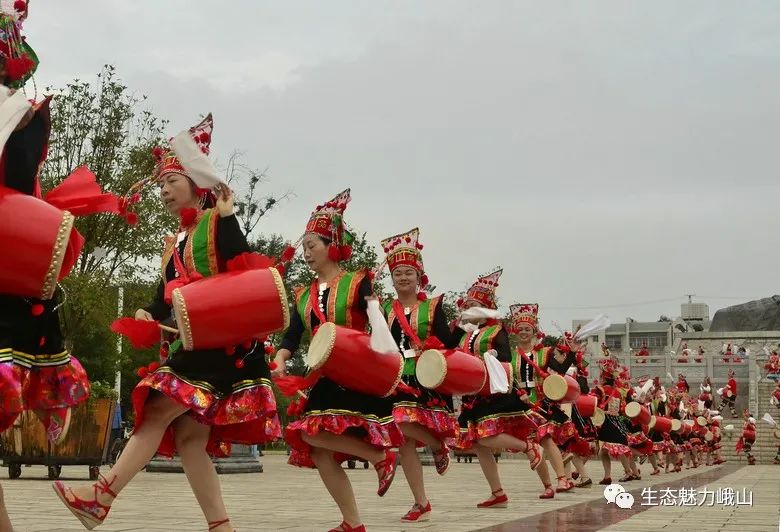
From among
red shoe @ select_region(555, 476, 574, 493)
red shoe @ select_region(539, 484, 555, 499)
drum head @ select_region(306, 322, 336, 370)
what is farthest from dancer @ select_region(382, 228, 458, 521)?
red shoe @ select_region(555, 476, 574, 493)

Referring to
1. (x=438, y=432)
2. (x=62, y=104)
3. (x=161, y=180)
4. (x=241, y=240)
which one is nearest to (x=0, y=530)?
(x=241, y=240)

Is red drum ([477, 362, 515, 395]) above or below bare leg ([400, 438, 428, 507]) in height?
above

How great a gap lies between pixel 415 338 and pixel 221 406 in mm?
3748

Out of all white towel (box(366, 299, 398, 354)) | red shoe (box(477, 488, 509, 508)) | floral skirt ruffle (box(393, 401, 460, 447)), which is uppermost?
white towel (box(366, 299, 398, 354))

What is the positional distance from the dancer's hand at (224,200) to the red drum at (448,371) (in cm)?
337

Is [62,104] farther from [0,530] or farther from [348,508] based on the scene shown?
[0,530]

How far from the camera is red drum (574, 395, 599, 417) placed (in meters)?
15.3

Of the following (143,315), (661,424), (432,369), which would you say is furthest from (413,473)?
(661,424)

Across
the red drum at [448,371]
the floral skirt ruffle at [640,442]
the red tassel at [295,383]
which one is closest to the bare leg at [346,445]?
the red tassel at [295,383]

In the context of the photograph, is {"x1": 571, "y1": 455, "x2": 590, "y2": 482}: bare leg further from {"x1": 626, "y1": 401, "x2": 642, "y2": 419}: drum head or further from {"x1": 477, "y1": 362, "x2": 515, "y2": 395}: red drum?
{"x1": 477, "y1": 362, "x2": 515, "y2": 395}: red drum

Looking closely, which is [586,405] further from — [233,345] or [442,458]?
[233,345]

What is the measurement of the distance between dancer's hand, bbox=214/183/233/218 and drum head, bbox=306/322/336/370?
1.19 m

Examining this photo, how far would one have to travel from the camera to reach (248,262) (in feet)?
18.0

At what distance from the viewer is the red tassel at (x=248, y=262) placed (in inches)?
215
